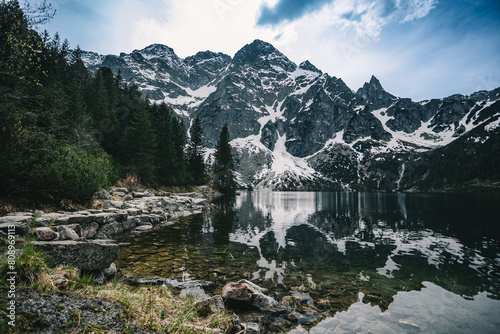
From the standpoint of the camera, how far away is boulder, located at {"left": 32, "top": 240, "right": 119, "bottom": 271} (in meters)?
7.34

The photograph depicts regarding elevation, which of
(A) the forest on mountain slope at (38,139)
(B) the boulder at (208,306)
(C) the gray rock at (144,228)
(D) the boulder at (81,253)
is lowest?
(C) the gray rock at (144,228)

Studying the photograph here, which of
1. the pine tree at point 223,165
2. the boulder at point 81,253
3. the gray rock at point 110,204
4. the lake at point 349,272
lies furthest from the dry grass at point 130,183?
the pine tree at point 223,165

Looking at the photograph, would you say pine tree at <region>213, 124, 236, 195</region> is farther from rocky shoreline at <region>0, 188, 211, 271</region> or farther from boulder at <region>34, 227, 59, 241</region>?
boulder at <region>34, 227, 59, 241</region>

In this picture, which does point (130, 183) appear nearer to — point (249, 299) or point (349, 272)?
point (249, 299)

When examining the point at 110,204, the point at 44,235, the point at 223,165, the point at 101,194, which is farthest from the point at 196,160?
the point at 44,235

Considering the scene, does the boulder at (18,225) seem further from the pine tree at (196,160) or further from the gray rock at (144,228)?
the pine tree at (196,160)

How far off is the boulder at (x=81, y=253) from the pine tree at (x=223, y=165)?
66.2 m

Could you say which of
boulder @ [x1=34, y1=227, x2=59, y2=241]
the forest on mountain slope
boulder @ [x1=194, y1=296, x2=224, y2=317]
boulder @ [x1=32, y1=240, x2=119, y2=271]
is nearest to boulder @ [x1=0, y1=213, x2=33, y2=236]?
boulder @ [x1=34, y1=227, x2=59, y2=241]

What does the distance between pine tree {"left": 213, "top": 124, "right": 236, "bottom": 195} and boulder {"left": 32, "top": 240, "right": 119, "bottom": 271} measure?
2606 inches

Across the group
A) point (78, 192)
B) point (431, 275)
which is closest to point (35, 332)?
point (431, 275)

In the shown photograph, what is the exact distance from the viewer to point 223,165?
7512 centimetres

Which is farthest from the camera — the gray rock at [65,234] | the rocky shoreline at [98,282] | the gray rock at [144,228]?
the gray rock at [144,228]

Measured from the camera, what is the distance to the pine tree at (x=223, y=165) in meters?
75.0

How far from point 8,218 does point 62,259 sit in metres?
4.65
